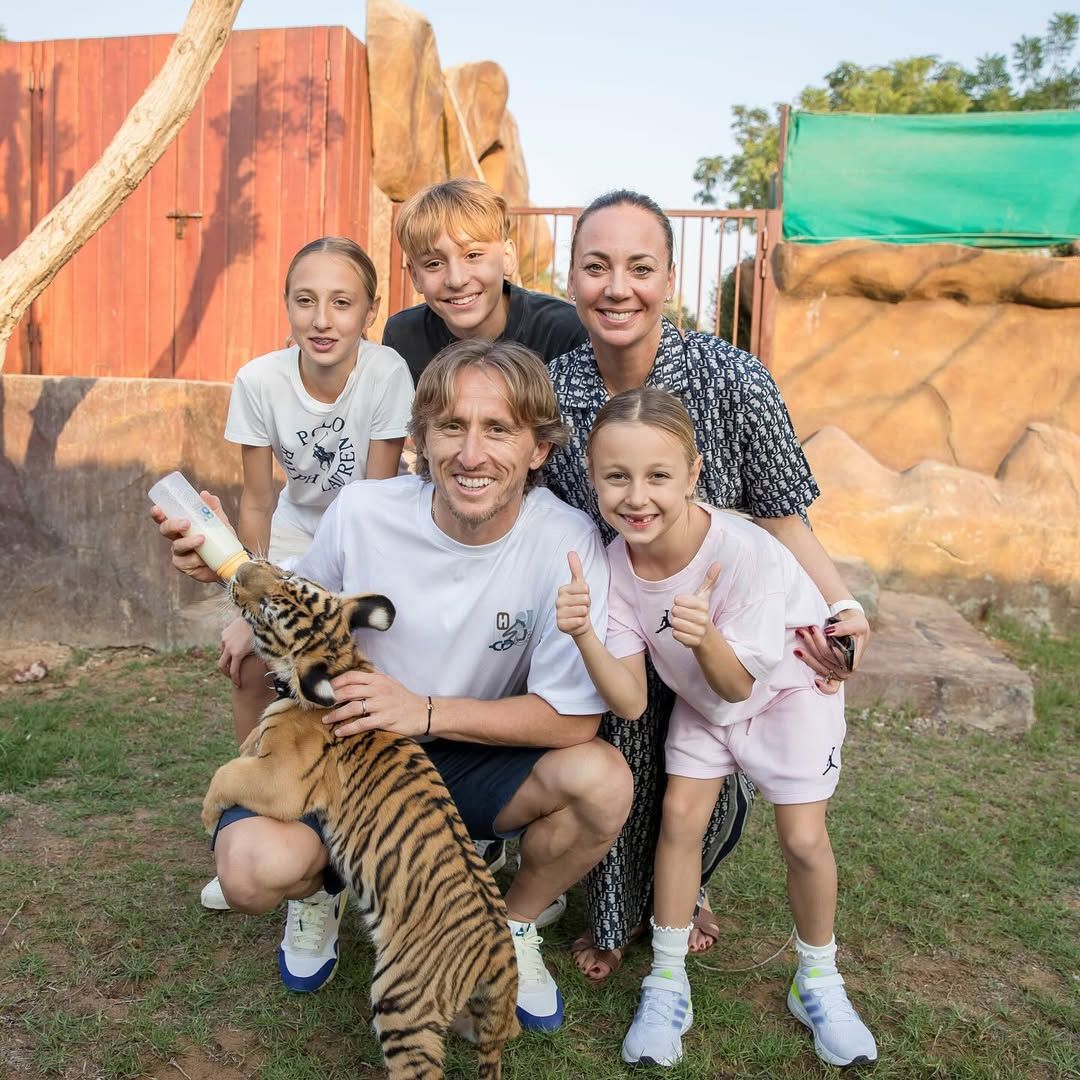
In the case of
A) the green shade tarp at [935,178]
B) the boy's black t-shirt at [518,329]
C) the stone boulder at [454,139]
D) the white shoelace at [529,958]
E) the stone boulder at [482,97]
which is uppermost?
the stone boulder at [482,97]

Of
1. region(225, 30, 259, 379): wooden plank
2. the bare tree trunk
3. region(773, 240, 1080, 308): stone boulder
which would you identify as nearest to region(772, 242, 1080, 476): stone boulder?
region(773, 240, 1080, 308): stone boulder

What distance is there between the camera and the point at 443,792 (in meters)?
2.60

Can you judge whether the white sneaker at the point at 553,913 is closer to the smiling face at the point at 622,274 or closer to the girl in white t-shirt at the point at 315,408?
the girl in white t-shirt at the point at 315,408

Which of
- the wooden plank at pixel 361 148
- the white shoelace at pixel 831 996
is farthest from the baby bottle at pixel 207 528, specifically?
the wooden plank at pixel 361 148

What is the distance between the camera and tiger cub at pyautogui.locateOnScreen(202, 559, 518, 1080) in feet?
7.75

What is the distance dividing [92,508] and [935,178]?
7088 millimetres

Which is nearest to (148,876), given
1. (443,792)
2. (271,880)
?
(271,880)

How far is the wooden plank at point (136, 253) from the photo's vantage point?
333 inches

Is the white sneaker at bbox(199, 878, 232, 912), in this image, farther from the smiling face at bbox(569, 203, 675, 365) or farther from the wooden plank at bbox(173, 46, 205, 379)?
the wooden plank at bbox(173, 46, 205, 379)

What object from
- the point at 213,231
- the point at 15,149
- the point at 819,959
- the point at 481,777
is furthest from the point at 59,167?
the point at 819,959

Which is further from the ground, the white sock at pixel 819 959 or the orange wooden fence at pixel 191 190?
the orange wooden fence at pixel 191 190

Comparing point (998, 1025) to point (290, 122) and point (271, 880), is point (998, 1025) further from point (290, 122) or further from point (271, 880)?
point (290, 122)

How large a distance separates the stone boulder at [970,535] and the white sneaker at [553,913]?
16.5 ft

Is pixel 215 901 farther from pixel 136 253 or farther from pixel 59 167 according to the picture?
pixel 59 167
